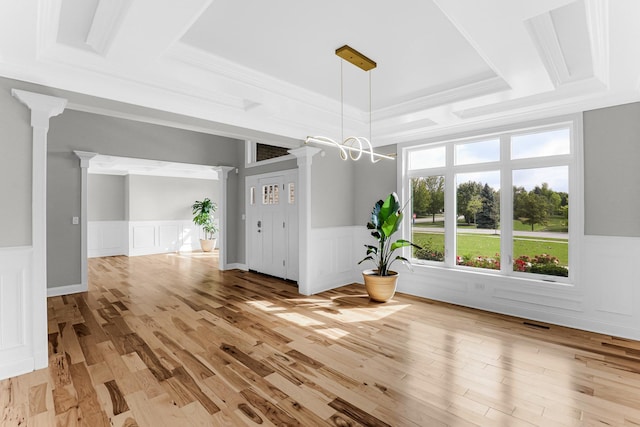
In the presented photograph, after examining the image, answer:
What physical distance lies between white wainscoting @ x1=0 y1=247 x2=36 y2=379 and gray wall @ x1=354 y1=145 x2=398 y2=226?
4.40 m

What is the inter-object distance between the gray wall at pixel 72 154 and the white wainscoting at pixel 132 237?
3963mm

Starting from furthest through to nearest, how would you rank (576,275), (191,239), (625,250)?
1. (191,239)
2. (576,275)
3. (625,250)

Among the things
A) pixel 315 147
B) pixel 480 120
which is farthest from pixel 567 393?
pixel 315 147

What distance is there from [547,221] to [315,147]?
329 centimetres

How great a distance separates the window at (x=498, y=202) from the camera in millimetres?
3760

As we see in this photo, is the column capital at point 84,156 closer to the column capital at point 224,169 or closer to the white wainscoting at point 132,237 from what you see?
the column capital at point 224,169

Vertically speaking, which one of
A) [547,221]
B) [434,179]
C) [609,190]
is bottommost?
[547,221]

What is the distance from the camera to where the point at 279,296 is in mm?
4777

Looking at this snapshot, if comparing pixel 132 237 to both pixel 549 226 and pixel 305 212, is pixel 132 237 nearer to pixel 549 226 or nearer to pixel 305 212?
pixel 305 212

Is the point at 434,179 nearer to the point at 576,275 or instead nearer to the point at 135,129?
the point at 576,275

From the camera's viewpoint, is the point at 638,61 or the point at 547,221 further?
the point at 547,221

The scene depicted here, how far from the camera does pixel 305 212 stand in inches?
192

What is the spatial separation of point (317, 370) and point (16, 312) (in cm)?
248

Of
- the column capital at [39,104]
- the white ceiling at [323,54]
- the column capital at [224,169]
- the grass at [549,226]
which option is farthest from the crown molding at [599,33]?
the column capital at [224,169]
